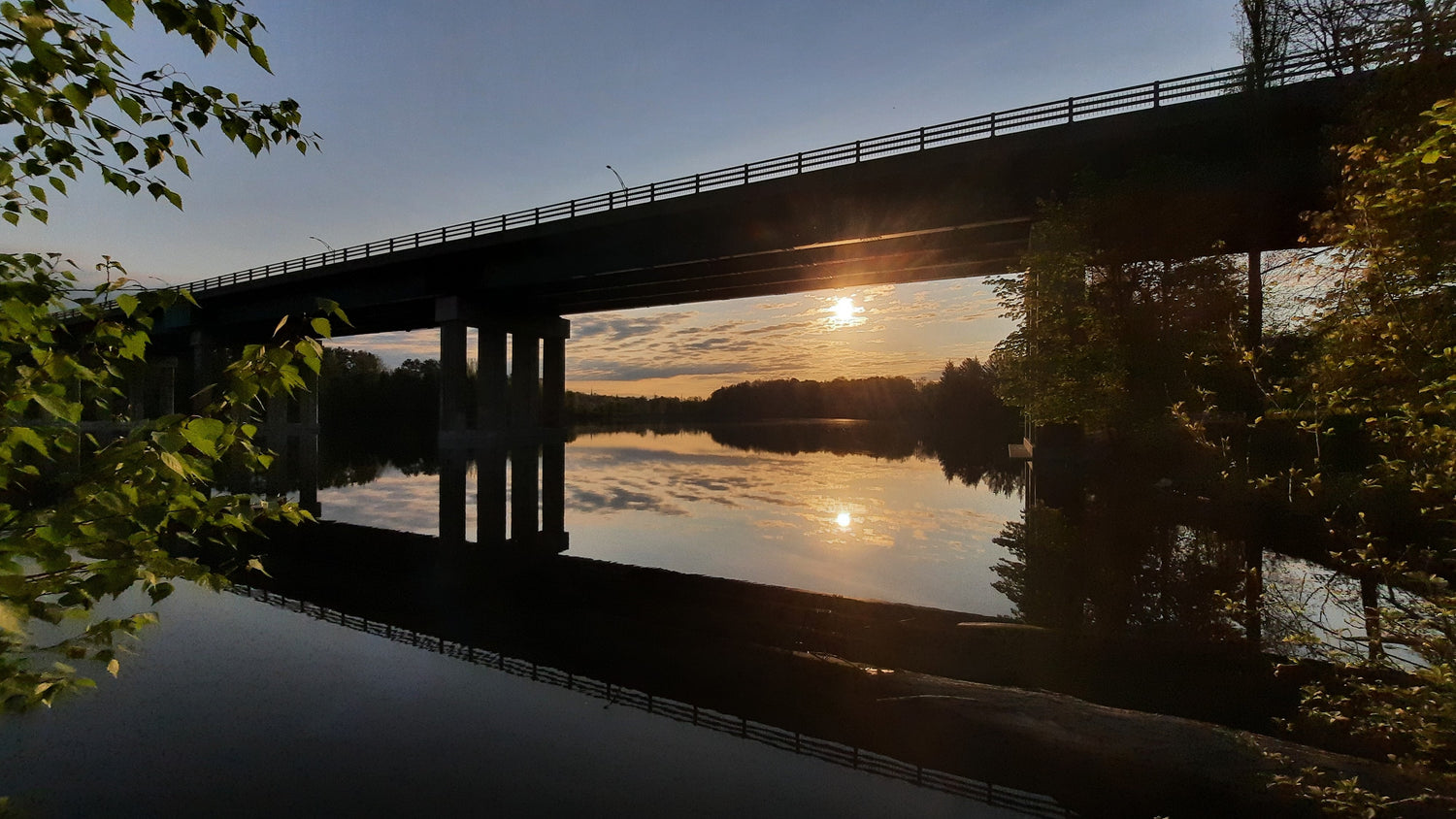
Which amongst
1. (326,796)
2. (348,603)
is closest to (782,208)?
(348,603)

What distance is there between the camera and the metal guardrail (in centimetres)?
643

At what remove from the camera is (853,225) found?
34.0 meters

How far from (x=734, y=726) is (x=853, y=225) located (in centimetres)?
3020

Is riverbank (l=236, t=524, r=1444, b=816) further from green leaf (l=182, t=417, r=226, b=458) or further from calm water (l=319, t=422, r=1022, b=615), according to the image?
green leaf (l=182, t=417, r=226, b=458)

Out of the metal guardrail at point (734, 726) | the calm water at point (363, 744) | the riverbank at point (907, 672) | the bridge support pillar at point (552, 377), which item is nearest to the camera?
the calm water at point (363, 744)

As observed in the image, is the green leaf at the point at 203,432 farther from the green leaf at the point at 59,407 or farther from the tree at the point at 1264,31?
the tree at the point at 1264,31

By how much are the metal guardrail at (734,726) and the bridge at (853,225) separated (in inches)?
274

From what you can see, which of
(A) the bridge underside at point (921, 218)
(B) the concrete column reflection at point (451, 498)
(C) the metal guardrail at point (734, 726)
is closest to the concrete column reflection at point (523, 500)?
(B) the concrete column reflection at point (451, 498)

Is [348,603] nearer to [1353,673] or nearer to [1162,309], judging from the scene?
[1353,673]

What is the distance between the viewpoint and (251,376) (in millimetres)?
3070

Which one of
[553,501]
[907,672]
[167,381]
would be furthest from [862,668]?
[167,381]

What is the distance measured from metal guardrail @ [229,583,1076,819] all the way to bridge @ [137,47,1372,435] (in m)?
6.95

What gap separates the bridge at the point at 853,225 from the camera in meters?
26.1

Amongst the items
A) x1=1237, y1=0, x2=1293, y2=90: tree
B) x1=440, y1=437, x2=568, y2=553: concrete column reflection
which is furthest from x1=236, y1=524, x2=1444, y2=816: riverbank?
x1=1237, y1=0, x2=1293, y2=90: tree
